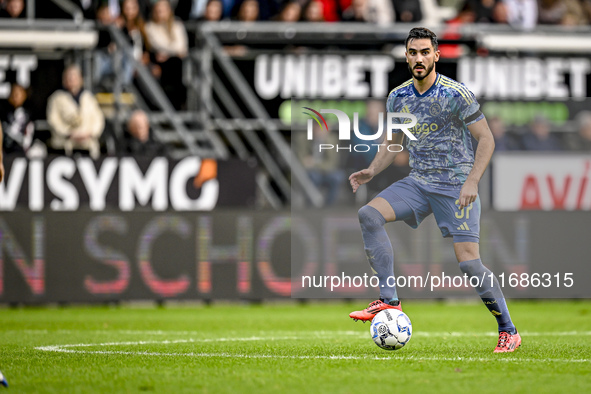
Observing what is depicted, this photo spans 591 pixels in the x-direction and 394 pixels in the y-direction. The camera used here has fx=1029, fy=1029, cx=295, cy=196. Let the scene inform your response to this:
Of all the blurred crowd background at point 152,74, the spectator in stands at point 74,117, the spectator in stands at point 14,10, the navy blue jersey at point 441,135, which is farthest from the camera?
the spectator in stands at point 14,10

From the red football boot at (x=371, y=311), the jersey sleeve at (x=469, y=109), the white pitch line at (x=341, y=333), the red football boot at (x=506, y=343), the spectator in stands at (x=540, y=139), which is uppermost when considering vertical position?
the jersey sleeve at (x=469, y=109)

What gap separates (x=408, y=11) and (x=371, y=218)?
1030cm

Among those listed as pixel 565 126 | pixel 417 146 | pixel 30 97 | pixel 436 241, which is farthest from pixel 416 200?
→ pixel 30 97

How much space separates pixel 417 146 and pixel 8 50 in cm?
942

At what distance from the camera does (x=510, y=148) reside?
579 inches

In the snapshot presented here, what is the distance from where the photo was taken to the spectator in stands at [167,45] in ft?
50.9

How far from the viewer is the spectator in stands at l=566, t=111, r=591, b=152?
1480cm

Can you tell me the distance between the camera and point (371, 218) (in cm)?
766

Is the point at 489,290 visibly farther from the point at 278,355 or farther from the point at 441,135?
the point at 278,355

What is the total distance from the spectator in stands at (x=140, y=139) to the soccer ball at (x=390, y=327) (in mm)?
7708

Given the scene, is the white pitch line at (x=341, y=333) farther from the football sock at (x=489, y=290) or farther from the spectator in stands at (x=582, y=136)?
the spectator in stands at (x=582, y=136)

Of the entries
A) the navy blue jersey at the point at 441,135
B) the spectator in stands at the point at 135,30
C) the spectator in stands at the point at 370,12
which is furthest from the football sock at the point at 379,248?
the spectator in stands at the point at 370,12

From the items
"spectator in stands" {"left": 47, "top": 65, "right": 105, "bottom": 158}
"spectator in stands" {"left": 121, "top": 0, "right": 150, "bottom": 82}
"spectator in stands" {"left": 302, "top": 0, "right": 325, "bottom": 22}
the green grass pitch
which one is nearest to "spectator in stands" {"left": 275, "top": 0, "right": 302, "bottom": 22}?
"spectator in stands" {"left": 302, "top": 0, "right": 325, "bottom": 22}

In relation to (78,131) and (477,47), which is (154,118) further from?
(477,47)
